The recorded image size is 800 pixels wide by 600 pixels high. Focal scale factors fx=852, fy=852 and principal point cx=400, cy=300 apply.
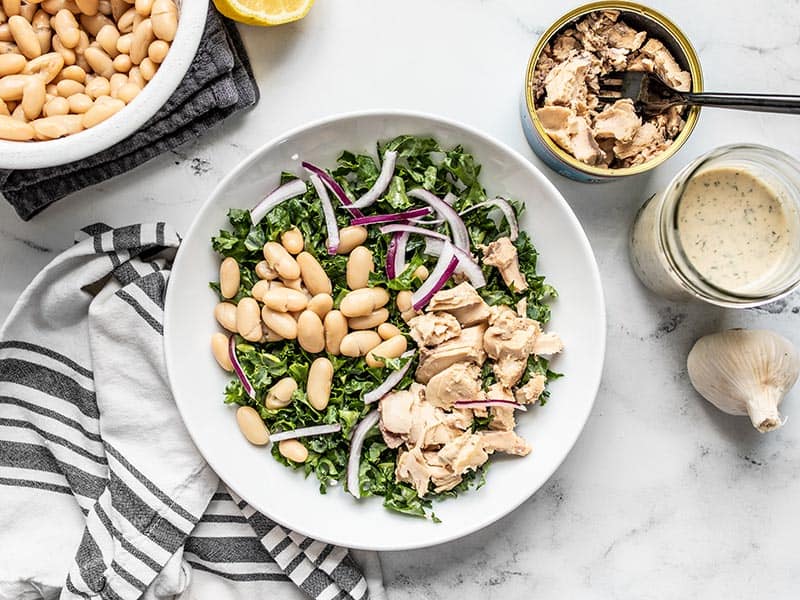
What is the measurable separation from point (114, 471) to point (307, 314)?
0.51 meters

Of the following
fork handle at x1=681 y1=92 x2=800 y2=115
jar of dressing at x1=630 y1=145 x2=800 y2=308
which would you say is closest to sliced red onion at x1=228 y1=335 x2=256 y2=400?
jar of dressing at x1=630 y1=145 x2=800 y2=308

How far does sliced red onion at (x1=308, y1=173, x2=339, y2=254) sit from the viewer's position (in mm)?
1599

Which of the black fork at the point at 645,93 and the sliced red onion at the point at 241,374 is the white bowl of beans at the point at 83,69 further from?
the black fork at the point at 645,93

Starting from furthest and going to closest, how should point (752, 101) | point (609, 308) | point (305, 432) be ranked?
1. point (609, 308)
2. point (305, 432)
3. point (752, 101)

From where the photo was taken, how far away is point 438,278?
1.58m

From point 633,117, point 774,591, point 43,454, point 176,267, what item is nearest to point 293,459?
point 176,267

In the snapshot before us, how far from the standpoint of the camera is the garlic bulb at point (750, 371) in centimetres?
161

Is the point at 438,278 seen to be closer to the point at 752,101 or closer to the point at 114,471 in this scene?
the point at 752,101

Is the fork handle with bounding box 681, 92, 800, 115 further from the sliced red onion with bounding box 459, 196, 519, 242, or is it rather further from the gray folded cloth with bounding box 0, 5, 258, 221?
the gray folded cloth with bounding box 0, 5, 258, 221

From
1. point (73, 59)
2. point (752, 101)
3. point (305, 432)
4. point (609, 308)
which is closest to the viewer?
point (752, 101)

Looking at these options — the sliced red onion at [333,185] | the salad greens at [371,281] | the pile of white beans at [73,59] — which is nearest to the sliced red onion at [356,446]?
the salad greens at [371,281]

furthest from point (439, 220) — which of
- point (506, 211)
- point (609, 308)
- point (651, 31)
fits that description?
point (651, 31)

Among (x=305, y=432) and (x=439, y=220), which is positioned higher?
(x=439, y=220)

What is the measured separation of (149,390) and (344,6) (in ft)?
2.79
